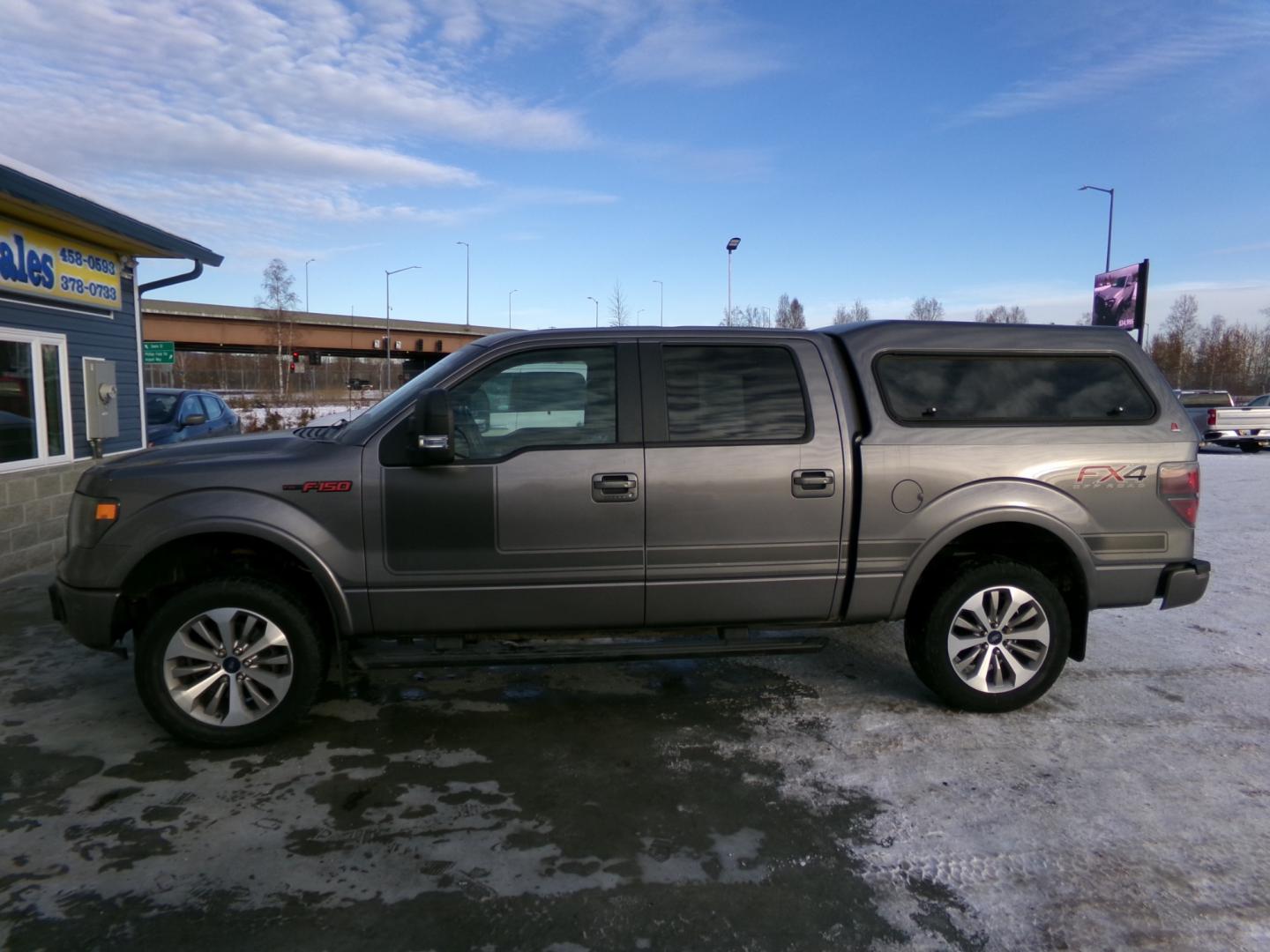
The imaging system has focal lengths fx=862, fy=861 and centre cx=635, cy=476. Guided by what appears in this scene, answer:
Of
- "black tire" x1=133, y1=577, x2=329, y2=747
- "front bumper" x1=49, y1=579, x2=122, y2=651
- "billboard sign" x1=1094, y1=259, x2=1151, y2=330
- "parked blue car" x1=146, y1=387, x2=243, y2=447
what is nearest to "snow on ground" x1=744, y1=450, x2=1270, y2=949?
"black tire" x1=133, y1=577, x2=329, y2=747

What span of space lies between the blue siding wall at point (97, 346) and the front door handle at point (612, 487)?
6.78 m

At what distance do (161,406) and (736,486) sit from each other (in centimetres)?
1025

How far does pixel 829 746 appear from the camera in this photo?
411cm

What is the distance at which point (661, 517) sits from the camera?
4.15 m

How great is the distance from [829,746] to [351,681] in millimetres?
2732

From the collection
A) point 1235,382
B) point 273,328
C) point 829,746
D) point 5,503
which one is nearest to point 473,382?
point 829,746

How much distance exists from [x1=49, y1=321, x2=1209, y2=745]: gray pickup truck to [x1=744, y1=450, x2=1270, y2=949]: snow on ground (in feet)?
1.38

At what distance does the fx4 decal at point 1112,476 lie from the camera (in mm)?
4383

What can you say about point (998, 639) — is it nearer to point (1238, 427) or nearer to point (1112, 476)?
point (1112, 476)

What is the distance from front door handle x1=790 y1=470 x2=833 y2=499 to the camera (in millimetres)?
4227

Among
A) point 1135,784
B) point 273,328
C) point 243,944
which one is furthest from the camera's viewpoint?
point 273,328

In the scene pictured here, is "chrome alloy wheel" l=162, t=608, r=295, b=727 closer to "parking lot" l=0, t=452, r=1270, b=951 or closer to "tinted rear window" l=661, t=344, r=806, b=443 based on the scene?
"parking lot" l=0, t=452, r=1270, b=951

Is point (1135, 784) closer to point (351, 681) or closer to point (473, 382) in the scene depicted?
point (473, 382)

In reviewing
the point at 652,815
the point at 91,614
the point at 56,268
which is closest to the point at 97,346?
the point at 56,268
